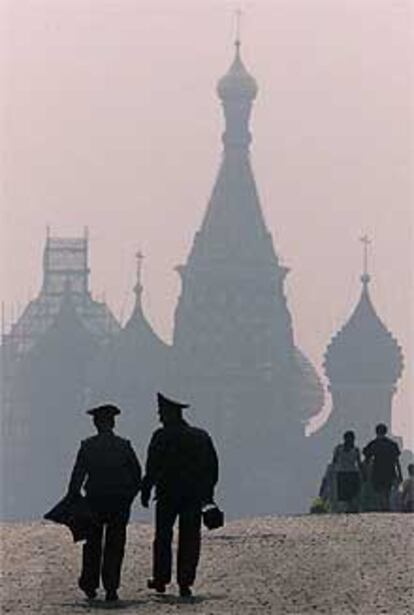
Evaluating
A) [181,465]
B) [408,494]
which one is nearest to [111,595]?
[181,465]

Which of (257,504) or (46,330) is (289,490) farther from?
(46,330)

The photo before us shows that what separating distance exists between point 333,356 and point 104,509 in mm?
177479

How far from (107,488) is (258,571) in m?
1.93

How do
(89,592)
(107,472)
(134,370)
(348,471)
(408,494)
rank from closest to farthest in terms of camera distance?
(107,472) < (89,592) < (348,471) < (408,494) < (134,370)

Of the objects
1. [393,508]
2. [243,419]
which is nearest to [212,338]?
[243,419]

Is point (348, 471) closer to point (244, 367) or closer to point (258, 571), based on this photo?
point (258, 571)

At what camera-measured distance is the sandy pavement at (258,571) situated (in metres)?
13.8

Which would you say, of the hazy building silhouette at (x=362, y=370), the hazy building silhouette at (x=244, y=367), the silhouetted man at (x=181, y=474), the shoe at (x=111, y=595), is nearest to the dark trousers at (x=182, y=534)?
the silhouetted man at (x=181, y=474)

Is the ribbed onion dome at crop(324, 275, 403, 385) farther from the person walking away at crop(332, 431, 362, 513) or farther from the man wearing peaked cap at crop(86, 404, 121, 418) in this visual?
the man wearing peaked cap at crop(86, 404, 121, 418)

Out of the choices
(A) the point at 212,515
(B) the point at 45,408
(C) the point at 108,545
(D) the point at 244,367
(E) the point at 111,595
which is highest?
(D) the point at 244,367

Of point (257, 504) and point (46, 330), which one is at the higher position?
point (46, 330)

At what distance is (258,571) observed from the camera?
15562 millimetres

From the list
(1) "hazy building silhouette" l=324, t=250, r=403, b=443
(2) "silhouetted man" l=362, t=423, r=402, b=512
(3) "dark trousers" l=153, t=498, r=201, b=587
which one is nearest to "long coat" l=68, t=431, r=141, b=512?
(3) "dark trousers" l=153, t=498, r=201, b=587

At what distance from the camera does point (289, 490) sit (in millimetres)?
181000
